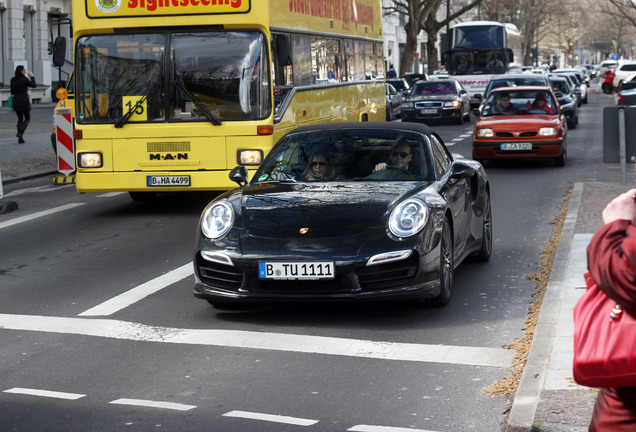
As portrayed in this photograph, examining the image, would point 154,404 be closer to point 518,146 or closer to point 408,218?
point 408,218

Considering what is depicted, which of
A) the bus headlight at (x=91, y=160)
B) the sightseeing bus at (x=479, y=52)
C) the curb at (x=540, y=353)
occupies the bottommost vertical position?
the curb at (x=540, y=353)

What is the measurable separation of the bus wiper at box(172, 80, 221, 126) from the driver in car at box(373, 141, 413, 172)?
16.1 ft

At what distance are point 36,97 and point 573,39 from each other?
150684 mm

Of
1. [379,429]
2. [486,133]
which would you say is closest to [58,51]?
[486,133]

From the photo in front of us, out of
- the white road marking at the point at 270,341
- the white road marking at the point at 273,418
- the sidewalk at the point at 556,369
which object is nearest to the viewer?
the sidewalk at the point at 556,369

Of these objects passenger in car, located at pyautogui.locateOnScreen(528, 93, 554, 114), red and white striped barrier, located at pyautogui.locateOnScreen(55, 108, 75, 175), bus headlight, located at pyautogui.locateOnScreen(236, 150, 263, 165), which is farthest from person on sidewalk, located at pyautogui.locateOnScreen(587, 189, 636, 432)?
passenger in car, located at pyautogui.locateOnScreen(528, 93, 554, 114)

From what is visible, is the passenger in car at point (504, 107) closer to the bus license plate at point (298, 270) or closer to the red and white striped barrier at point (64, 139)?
the red and white striped barrier at point (64, 139)

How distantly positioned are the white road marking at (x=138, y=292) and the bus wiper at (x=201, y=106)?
3554 millimetres

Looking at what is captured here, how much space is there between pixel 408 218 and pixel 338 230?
496 mm

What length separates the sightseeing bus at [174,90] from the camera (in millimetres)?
13547

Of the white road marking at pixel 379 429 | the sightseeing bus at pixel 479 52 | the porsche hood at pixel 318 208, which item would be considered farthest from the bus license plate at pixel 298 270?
the sightseeing bus at pixel 479 52

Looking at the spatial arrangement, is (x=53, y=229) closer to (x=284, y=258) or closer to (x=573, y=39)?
(x=284, y=258)

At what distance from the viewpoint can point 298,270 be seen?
7484 mm

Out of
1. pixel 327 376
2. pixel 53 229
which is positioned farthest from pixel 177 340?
pixel 53 229
